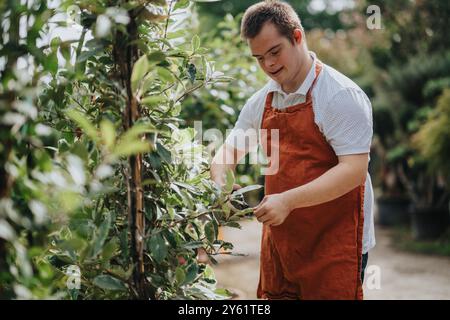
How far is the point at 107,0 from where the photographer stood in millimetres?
1279

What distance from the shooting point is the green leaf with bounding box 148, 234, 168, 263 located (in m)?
1.33

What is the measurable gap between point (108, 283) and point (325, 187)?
769 mm

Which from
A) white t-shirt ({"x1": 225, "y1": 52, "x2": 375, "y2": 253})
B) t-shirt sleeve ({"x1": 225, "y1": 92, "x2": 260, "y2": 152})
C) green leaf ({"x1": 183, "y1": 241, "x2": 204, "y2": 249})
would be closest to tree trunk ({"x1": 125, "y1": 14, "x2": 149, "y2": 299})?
green leaf ({"x1": 183, "y1": 241, "x2": 204, "y2": 249})

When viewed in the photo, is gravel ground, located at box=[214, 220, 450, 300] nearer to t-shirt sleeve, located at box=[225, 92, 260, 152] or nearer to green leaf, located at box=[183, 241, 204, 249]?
t-shirt sleeve, located at box=[225, 92, 260, 152]

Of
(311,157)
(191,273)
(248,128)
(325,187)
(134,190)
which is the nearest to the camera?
(134,190)

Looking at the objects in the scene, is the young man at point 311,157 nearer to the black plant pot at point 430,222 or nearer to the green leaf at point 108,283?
the green leaf at point 108,283

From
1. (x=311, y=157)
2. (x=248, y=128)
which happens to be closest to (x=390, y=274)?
(x=248, y=128)

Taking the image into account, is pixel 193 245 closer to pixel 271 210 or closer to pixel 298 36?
pixel 271 210

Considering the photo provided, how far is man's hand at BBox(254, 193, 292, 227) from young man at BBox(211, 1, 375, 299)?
22cm

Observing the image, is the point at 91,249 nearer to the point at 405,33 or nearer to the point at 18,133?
the point at 18,133

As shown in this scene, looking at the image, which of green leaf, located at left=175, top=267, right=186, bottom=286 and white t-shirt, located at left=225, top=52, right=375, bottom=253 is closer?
green leaf, located at left=175, top=267, right=186, bottom=286

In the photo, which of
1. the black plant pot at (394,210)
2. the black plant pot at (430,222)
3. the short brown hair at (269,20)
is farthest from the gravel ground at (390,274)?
the short brown hair at (269,20)

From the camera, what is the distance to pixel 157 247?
4.42ft
